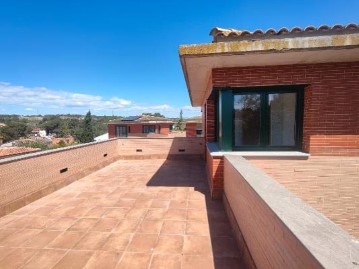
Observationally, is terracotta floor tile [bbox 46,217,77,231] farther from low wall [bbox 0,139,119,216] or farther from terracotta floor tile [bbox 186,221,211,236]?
terracotta floor tile [bbox 186,221,211,236]

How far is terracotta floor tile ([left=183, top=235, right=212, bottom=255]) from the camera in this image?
344 centimetres

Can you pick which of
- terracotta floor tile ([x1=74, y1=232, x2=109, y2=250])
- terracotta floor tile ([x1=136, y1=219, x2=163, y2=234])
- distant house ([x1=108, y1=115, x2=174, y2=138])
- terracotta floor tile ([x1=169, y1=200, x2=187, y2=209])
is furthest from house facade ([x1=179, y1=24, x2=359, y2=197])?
distant house ([x1=108, y1=115, x2=174, y2=138])

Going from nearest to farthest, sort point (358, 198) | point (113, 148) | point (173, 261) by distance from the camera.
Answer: point (173, 261)
point (358, 198)
point (113, 148)

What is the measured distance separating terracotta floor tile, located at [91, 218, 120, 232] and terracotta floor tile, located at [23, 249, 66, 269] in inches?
30.9

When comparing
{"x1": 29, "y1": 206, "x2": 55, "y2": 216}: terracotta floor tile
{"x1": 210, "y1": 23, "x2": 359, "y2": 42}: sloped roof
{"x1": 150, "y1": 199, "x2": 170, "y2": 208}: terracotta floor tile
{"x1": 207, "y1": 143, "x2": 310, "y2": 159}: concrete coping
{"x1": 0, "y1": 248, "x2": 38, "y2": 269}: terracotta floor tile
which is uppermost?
{"x1": 210, "y1": 23, "x2": 359, "y2": 42}: sloped roof

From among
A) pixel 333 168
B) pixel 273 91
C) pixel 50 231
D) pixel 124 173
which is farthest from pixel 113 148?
pixel 333 168

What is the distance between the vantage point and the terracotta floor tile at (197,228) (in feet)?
13.1

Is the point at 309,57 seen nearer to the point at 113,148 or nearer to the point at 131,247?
the point at 131,247

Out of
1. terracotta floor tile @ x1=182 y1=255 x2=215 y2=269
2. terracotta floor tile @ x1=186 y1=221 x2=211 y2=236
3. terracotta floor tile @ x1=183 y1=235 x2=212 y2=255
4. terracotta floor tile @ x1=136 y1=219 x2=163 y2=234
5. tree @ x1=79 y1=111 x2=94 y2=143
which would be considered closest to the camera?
terracotta floor tile @ x1=182 y1=255 x2=215 y2=269

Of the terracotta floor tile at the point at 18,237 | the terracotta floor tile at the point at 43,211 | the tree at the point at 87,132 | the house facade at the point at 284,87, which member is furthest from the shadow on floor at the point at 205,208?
the tree at the point at 87,132

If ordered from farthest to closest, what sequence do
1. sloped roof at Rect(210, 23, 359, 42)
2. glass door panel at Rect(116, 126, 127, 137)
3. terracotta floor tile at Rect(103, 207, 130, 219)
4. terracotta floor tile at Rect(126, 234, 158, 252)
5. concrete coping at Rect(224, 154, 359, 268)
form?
glass door panel at Rect(116, 126, 127, 137) → terracotta floor tile at Rect(103, 207, 130, 219) → sloped roof at Rect(210, 23, 359, 42) → terracotta floor tile at Rect(126, 234, 158, 252) → concrete coping at Rect(224, 154, 359, 268)

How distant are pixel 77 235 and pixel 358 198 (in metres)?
5.77

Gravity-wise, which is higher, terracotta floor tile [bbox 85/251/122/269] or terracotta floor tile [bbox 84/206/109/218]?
terracotta floor tile [bbox 84/206/109/218]

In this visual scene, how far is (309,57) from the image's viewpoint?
4594 millimetres
